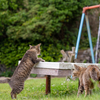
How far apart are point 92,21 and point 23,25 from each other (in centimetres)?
640

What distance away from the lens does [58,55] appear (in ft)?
41.5

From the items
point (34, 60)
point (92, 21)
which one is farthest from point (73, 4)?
point (34, 60)

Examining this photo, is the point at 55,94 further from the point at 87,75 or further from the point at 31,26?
the point at 31,26

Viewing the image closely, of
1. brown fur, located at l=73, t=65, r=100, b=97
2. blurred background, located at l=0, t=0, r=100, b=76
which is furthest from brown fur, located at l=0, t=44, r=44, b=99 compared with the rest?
blurred background, located at l=0, t=0, r=100, b=76

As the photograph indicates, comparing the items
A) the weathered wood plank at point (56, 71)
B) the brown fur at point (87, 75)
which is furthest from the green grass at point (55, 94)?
the weathered wood plank at point (56, 71)

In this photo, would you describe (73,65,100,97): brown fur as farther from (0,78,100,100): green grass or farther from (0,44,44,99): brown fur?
(0,44,44,99): brown fur

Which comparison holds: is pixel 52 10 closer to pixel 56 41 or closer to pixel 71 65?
pixel 56 41

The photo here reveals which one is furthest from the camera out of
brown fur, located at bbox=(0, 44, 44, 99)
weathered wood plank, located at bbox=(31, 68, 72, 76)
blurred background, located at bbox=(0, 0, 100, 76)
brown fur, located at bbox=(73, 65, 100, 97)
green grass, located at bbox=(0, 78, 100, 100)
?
blurred background, located at bbox=(0, 0, 100, 76)

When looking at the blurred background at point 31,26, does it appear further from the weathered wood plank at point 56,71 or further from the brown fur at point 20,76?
the weathered wood plank at point 56,71

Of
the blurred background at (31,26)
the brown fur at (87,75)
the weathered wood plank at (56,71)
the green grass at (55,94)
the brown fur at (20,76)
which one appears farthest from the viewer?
the blurred background at (31,26)

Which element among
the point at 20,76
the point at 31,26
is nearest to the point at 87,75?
the point at 20,76

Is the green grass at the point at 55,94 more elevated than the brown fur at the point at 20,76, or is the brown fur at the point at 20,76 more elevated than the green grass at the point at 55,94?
the brown fur at the point at 20,76

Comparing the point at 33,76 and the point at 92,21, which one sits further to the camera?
the point at 92,21

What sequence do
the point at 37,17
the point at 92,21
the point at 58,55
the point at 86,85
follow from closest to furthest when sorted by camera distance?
the point at 86,85
the point at 37,17
the point at 58,55
the point at 92,21
